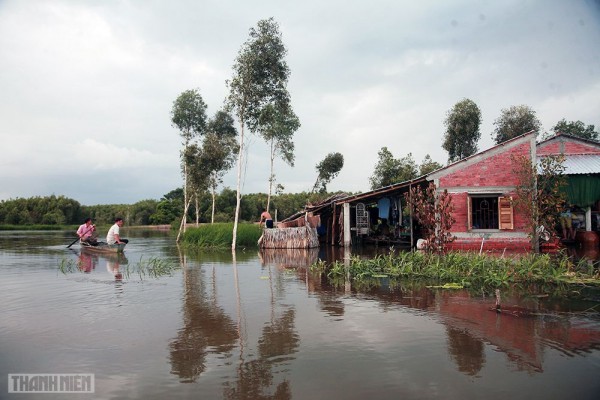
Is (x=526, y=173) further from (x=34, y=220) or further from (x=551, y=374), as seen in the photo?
(x=34, y=220)

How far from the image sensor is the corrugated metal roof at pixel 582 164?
58.8ft

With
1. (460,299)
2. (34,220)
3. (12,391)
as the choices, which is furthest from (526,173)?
(34,220)

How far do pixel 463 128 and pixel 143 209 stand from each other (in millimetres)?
51976

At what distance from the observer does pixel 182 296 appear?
869 centimetres

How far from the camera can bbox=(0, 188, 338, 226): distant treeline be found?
53.3m

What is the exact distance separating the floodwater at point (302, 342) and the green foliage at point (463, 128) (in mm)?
33205

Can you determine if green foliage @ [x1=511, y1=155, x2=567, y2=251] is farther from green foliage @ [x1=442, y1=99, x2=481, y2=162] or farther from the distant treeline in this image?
the distant treeline

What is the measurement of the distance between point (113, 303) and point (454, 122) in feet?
121

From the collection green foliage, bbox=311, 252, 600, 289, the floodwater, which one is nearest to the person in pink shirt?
the floodwater

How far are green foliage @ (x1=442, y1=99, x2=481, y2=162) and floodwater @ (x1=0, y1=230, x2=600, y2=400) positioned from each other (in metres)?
33.2

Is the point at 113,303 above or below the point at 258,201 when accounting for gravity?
below

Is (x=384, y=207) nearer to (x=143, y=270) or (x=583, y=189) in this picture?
(x=583, y=189)

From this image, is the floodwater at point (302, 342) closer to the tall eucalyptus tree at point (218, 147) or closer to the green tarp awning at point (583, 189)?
the green tarp awning at point (583, 189)

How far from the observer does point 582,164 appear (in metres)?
19.0
